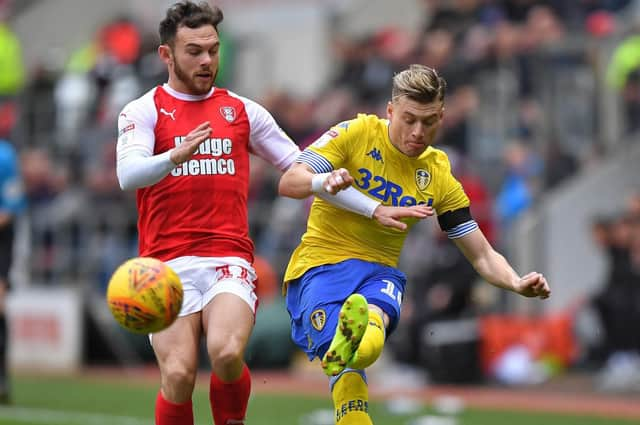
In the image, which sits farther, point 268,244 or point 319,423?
point 268,244

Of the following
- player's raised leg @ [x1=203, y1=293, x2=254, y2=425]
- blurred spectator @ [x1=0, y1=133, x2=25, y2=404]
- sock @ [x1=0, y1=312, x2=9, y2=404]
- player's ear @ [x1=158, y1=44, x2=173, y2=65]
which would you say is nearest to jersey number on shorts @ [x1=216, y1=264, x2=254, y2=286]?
player's raised leg @ [x1=203, y1=293, x2=254, y2=425]

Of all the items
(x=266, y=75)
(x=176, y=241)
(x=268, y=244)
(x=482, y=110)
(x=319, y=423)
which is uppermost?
(x=266, y=75)

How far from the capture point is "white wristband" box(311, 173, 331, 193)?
733cm

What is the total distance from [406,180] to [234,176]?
1.00 meters

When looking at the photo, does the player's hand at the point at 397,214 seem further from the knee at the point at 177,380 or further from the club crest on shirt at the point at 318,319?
the knee at the point at 177,380

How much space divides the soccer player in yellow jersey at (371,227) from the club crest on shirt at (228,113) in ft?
1.64

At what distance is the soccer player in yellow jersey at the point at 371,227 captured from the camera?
7.57 meters

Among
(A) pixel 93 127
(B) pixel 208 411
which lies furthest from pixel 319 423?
(A) pixel 93 127

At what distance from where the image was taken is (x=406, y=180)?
786cm

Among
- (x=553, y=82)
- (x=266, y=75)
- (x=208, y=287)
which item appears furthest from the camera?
(x=266, y=75)

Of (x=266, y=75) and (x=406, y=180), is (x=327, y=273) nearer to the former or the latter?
(x=406, y=180)

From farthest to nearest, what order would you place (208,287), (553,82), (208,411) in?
(553,82) < (208,411) < (208,287)

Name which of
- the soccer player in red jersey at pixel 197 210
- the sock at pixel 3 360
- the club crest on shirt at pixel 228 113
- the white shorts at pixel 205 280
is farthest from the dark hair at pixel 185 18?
the sock at pixel 3 360

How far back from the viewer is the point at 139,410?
13023mm
